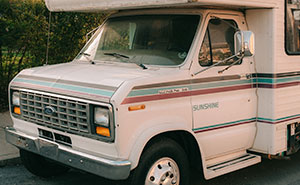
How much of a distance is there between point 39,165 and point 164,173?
6.23 feet

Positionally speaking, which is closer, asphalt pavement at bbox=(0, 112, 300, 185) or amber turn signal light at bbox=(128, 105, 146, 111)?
amber turn signal light at bbox=(128, 105, 146, 111)

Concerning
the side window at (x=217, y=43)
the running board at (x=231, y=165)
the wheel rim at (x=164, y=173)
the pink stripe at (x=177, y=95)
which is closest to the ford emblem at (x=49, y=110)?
the pink stripe at (x=177, y=95)

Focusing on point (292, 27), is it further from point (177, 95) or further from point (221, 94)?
point (177, 95)

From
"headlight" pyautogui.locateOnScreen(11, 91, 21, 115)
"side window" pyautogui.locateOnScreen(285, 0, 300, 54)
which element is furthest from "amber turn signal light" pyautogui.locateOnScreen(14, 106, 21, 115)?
"side window" pyautogui.locateOnScreen(285, 0, 300, 54)

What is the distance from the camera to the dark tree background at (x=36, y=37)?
964 centimetres

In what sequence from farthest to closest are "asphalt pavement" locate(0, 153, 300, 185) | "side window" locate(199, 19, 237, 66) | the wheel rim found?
"asphalt pavement" locate(0, 153, 300, 185)
"side window" locate(199, 19, 237, 66)
the wheel rim

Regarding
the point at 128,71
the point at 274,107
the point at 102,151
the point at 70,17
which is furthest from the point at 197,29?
the point at 70,17

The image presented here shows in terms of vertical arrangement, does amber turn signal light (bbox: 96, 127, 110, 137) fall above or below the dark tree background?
below

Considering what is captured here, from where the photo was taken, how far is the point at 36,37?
988 cm

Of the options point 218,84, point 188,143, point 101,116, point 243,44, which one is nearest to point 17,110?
point 101,116

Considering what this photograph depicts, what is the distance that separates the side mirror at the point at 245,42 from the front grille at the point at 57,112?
6.09 ft

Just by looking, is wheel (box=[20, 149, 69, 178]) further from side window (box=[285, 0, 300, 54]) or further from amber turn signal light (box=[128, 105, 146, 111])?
side window (box=[285, 0, 300, 54])

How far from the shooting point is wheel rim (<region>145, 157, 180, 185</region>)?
473 centimetres

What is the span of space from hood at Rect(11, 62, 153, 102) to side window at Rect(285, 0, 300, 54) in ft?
7.09
